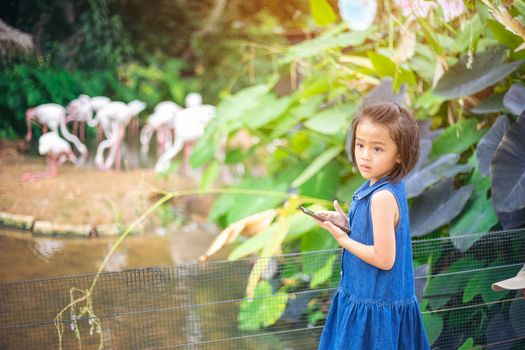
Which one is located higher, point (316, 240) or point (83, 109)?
point (83, 109)

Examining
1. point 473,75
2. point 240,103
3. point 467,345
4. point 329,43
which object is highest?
point 329,43

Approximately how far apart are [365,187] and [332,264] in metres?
0.53

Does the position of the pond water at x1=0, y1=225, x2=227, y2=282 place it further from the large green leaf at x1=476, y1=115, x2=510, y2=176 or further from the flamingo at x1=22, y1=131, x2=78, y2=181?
the large green leaf at x1=476, y1=115, x2=510, y2=176

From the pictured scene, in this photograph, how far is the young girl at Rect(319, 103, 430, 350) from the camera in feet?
3.17

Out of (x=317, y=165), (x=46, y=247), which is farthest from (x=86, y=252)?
(x=317, y=165)

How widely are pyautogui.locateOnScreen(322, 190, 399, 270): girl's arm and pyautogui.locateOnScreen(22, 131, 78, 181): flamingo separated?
203cm

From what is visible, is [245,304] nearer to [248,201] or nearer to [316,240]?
[316,240]

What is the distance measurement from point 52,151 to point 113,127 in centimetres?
56

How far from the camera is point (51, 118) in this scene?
282 cm

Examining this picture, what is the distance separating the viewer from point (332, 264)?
155 cm

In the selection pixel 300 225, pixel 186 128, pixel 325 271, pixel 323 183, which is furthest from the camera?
pixel 186 128

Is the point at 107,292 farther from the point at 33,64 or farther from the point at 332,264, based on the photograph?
the point at 33,64

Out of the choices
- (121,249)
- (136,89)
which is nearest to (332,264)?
(121,249)

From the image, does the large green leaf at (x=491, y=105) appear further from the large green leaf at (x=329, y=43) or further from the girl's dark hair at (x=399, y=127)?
the girl's dark hair at (x=399, y=127)
